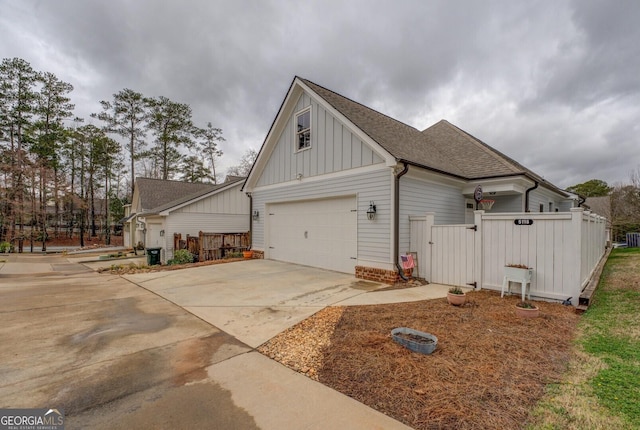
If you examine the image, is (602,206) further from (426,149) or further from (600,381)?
(600,381)

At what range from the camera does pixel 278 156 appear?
439 inches

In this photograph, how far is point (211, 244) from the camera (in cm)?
1310

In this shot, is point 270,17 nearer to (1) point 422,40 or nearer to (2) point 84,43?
(1) point 422,40

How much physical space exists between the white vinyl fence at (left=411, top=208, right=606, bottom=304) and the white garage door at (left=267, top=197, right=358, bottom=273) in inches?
79.1

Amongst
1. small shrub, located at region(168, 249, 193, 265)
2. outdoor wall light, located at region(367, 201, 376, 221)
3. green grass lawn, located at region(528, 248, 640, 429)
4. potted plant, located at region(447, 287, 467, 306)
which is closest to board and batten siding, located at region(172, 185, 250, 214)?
small shrub, located at region(168, 249, 193, 265)

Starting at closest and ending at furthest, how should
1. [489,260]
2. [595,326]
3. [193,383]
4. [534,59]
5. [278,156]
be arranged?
1. [193,383]
2. [595,326]
3. [489,260]
4. [534,59]
5. [278,156]

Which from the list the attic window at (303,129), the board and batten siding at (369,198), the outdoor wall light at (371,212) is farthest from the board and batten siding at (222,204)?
the outdoor wall light at (371,212)

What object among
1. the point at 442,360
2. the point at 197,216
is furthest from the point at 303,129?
the point at 442,360

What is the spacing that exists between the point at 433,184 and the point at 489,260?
3147 millimetres

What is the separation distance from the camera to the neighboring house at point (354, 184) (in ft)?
24.7

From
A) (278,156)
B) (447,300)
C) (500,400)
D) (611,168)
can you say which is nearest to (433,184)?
(447,300)

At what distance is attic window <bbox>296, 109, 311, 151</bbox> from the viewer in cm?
979

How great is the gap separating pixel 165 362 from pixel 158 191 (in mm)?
21110

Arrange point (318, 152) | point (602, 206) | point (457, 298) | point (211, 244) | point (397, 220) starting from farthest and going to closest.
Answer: point (602, 206) < point (211, 244) < point (318, 152) < point (397, 220) < point (457, 298)
